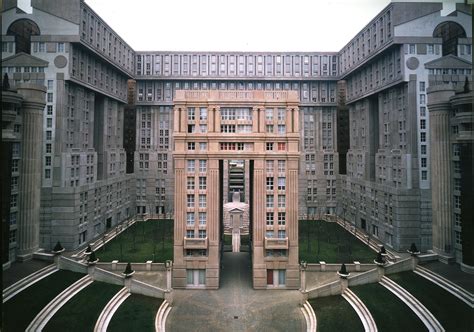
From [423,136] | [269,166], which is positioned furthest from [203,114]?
[423,136]

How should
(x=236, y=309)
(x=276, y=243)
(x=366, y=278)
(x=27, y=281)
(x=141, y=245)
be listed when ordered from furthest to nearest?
(x=141, y=245) → (x=276, y=243) → (x=366, y=278) → (x=236, y=309) → (x=27, y=281)

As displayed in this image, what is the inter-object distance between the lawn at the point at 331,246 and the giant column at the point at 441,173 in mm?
11633

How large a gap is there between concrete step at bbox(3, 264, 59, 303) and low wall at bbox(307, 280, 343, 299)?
18.1 meters

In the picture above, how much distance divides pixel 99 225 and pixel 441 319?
34139mm

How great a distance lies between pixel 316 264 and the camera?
27.4m

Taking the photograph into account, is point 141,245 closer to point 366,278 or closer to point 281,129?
point 281,129

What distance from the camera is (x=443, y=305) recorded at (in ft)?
52.1

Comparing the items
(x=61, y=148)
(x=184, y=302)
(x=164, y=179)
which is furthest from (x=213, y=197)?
(x=164, y=179)

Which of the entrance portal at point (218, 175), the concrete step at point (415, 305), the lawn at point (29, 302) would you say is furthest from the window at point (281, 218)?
the lawn at point (29, 302)

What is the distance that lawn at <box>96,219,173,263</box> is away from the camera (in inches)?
1195

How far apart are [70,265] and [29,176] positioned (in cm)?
756

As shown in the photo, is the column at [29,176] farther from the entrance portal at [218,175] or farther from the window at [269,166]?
the window at [269,166]

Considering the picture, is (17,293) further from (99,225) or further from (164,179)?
(164,179)

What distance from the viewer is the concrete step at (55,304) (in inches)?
585
